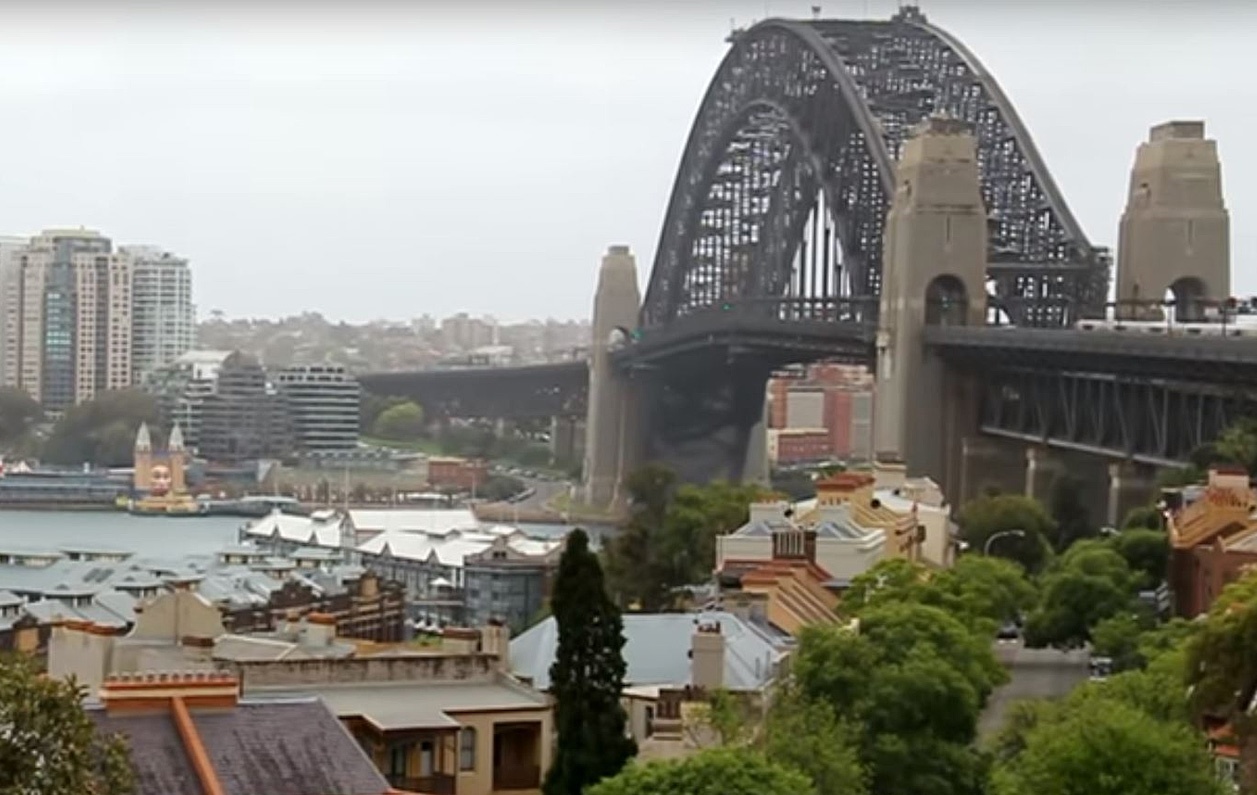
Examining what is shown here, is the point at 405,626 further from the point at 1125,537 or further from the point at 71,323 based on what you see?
the point at 71,323

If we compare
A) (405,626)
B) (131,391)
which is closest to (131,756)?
(405,626)

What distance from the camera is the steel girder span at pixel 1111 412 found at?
176ft

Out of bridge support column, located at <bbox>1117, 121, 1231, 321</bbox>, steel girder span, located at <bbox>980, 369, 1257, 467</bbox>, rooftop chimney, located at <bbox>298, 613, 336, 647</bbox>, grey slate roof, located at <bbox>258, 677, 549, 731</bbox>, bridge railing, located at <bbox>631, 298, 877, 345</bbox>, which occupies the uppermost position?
bridge support column, located at <bbox>1117, 121, 1231, 321</bbox>

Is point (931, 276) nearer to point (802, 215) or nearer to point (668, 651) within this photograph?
point (802, 215)

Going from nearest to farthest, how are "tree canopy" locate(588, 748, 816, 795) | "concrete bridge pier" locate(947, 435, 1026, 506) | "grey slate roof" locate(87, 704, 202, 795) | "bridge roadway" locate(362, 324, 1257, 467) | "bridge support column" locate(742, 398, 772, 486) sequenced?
"grey slate roof" locate(87, 704, 202, 795), "tree canopy" locate(588, 748, 816, 795), "bridge roadway" locate(362, 324, 1257, 467), "concrete bridge pier" locate(947, 435, 1026, 506), "bridge support column" locate(742, 398, 772, 486)

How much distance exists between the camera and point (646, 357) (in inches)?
3856

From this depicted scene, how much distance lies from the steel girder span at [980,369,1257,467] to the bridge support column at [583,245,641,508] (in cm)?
3914

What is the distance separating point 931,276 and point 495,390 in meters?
78.2

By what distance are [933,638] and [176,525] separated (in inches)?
4036

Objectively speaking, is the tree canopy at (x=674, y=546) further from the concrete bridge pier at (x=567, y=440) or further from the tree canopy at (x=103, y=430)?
the tree canopy at (x=103, y=430)

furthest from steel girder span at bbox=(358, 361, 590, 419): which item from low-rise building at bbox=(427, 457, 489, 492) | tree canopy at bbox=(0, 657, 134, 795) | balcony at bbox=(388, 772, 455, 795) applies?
tree canopy at bbox=(0, 657, 134, 795)

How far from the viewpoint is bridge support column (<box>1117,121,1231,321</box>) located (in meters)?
65.8

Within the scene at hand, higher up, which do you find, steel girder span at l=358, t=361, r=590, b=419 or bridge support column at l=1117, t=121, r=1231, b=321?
bridge support column at l=1117, t=121, r=1231, b=321

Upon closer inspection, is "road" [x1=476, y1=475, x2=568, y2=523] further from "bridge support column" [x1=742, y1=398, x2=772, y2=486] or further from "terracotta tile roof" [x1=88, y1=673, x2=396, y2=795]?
"terracotta tile roof" [x1=88, y1=673, x2=396, y2=795]
